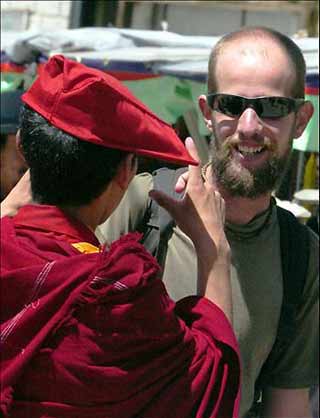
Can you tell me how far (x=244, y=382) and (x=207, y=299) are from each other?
579 mm

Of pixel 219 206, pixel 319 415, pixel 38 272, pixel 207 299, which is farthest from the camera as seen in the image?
pixel 319 415

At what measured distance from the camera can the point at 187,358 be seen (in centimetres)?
149

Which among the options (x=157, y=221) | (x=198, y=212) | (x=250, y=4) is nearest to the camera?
(x=198, y=212)

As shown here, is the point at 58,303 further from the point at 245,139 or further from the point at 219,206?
the point at 245,139

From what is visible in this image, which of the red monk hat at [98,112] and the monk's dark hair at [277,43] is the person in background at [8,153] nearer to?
the monk's dark hair at [277,43]

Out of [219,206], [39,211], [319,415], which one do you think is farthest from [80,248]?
[319,415]

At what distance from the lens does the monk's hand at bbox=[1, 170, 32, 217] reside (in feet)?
5.01

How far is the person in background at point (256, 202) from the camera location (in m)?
2.11

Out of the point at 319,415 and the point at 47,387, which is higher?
the point at 47,387

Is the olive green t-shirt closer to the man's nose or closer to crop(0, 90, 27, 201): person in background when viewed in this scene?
the man's nose

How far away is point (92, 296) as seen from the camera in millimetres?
1411

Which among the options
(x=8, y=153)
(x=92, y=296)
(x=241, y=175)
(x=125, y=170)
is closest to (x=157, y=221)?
(x=241, y=175)

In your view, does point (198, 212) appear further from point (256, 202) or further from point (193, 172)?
point (256, 202)

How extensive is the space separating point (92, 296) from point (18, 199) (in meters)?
0.24
